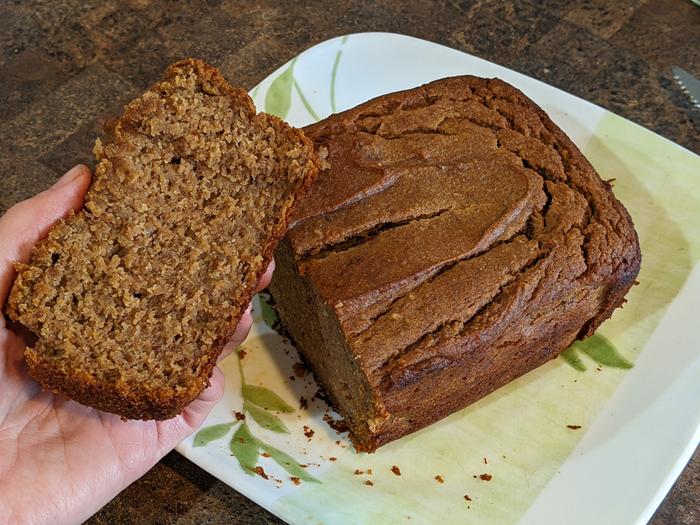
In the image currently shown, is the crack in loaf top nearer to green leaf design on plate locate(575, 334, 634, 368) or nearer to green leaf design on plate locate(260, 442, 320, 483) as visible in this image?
green leaf design on plate locate(575, 334, 634, 368)

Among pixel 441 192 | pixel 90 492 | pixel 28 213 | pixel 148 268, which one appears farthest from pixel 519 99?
pixel 90 492

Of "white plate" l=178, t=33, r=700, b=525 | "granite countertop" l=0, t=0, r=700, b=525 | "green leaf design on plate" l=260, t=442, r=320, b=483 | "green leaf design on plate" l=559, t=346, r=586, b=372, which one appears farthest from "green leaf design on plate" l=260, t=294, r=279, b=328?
"granite countertop" l=0, t=0, r=700, b=525

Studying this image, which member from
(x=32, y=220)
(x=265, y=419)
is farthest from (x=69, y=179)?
(x=265, y=419)

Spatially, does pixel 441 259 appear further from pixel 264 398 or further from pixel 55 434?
pixel 55 434

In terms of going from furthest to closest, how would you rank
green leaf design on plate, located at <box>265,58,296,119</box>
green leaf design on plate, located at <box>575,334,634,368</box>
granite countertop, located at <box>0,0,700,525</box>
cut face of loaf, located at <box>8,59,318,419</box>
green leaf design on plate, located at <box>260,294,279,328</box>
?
granite countertop, located at <box>0,0,700,525</box>, green leaf design on plate, located at <box>265,58,296,119</box>, green leaf design on plate, located at <box>260,294,279,328</box>, green leaf design on plate, located at <box>575,334,634,368</box>, cut face of loaf, located at <box>8,59,318,419</box>

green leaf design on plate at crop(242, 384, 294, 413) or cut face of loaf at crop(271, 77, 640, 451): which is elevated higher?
cut face of loaf at crop(271, 77, 640, 451)

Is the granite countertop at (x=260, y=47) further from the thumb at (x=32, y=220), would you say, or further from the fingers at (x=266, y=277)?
the fingers at (x=266, y=277)

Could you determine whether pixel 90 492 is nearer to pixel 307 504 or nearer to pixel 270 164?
pixel 307 504
